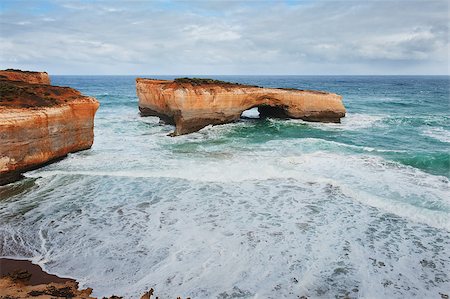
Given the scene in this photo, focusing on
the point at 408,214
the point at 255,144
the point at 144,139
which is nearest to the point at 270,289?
the point at 408,214

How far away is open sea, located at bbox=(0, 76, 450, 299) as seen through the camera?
754 cm

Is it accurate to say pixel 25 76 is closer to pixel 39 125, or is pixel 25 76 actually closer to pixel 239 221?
pixel 39 125

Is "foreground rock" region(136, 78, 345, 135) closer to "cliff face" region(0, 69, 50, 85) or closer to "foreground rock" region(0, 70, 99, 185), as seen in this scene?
"cliff face" region(0, 69, 50, 85)

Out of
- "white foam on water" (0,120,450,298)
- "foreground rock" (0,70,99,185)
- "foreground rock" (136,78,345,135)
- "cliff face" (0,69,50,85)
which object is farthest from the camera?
"foreground rock" (136,78,345,135)

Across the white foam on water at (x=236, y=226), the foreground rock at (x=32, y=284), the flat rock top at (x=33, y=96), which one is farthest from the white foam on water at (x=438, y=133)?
the foreground rock at (x=32, y=284)

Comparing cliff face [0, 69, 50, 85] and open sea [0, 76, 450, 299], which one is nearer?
open sea [0, 76, 450, 299]

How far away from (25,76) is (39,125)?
12205 millimetres

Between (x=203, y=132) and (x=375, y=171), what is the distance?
428 inches

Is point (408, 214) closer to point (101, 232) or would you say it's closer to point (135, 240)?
point (135, 240)

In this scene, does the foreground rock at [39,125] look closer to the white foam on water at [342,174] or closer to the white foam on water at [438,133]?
the white foam on water at [342,174]

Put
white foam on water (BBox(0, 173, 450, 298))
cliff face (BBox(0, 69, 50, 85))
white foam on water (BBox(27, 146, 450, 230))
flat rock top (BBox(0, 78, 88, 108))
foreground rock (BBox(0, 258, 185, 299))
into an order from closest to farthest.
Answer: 1. foreground rock (BBox(0, 258, 185, 299))
2. white foam on water (BBox(0, 173, 450, 298))
3. white foam on water (BBox(27, 146, 450, 230))
4. flat rock top (BBox(0, 78, 88, 108))
5. cliff face (BBox(0, 69, 50, 85))

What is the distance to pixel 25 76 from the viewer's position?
2302 centimetres

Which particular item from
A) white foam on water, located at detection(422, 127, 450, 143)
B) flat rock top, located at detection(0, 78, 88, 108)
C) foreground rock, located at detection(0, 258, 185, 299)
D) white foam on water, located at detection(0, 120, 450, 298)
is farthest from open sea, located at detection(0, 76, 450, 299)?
white foam on water, located at detection(422, 127, 450, 143)

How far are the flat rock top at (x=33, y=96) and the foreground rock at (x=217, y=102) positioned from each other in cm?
711
